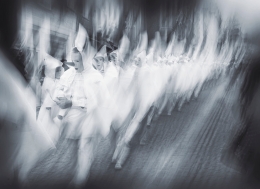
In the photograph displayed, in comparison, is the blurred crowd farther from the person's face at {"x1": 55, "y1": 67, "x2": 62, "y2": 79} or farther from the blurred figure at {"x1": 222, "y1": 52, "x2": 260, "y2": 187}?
the blurred figure at {"x1": 222, "y1": 52, "x2": 260, "y2": 187}

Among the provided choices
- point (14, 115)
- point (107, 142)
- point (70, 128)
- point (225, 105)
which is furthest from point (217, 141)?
point (14, 115)

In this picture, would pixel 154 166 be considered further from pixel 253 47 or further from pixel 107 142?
pixel 253 47

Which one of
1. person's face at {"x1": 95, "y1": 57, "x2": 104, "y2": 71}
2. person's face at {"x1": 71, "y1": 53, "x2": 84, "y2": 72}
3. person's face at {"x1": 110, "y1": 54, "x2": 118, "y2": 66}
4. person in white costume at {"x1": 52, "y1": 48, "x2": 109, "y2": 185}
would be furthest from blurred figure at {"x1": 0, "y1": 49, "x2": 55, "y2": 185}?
person's face at {"x1": 110, "y1": 54, "x2": 118, "y2": 66}

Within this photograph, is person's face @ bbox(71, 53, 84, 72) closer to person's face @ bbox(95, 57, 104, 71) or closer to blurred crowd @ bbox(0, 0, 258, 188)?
blurred crowd @ bbox(0, 0, 258, 188)

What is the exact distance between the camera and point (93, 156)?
2.25m

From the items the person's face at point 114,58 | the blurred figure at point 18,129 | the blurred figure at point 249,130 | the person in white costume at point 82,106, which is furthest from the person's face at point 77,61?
the blurred figure at point 249,130

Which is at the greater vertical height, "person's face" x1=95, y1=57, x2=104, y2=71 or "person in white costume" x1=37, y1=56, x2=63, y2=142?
"person's face" x1=95, y1=57, x2=104, y2=71

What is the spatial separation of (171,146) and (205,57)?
83 centimetres

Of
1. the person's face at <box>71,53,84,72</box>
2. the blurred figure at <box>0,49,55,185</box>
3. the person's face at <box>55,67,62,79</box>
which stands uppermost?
the person's face at <box>71,53,84,72</box>

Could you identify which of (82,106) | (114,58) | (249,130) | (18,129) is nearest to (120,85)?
(114,58)

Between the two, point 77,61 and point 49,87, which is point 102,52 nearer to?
point 77,61

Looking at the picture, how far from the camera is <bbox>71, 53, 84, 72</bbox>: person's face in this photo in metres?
2.20

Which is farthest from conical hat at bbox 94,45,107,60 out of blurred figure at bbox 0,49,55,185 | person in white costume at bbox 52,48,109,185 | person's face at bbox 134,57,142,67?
blurred figure at bbox 0,49,55,185

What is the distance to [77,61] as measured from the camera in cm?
220
